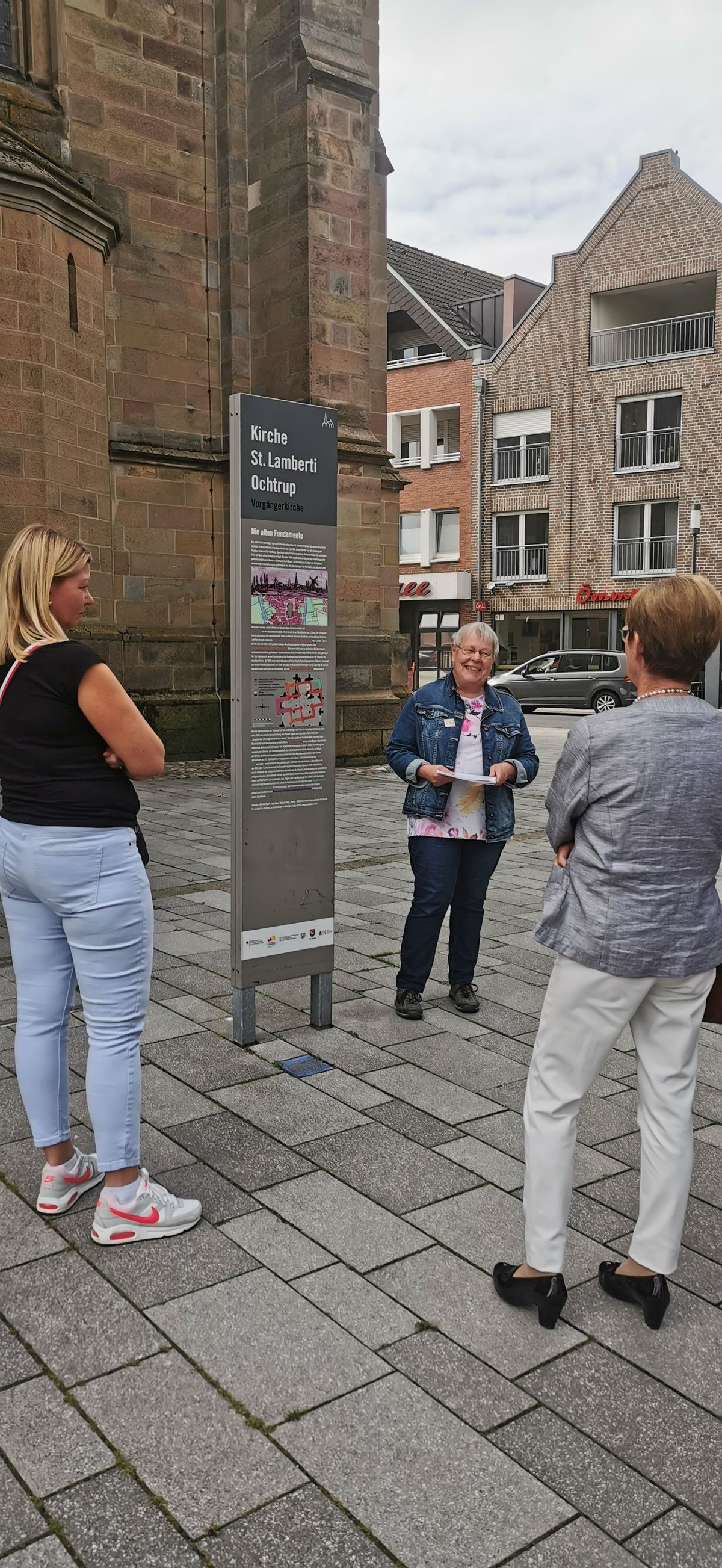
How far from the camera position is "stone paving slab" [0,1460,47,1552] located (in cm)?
213

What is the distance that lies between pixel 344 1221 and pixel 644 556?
34613mm

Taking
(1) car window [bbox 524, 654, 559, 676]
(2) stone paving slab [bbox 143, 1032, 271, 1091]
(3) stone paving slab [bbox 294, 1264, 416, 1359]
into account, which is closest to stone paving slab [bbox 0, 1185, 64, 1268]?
(3) stone paving slab [bbox 294, 1264, 416, 1359]

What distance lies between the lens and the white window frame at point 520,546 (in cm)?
3806

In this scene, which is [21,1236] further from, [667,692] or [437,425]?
[437,425]

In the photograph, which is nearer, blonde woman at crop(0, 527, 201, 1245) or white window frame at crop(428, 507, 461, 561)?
blonde woman at crop(0, 527, 201, 1245)

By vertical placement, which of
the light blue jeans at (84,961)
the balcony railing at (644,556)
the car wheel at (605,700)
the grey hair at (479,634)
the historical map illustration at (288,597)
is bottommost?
the car wheel at (605,700)

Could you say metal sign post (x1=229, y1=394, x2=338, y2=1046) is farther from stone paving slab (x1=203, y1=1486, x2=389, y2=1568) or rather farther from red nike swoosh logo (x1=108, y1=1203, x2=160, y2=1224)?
stone paving slab (x1=203, y1=1486, x2=389, y2=1568)

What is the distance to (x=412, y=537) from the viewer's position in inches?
1646

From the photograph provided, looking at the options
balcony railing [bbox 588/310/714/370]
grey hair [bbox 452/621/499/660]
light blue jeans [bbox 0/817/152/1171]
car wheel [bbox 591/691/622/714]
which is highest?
balcony railing [bbox 588/310/714/370]

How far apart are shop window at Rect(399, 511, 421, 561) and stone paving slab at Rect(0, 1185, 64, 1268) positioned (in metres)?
38.9

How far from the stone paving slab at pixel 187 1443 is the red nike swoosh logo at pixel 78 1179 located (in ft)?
2.62

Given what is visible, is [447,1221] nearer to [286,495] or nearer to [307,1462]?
[307,1462]

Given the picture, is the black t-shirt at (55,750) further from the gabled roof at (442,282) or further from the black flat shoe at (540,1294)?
the gabled roof at (442,282)

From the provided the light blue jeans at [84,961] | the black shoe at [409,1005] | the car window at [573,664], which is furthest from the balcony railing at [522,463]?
the light blue jeans at [84,961]
